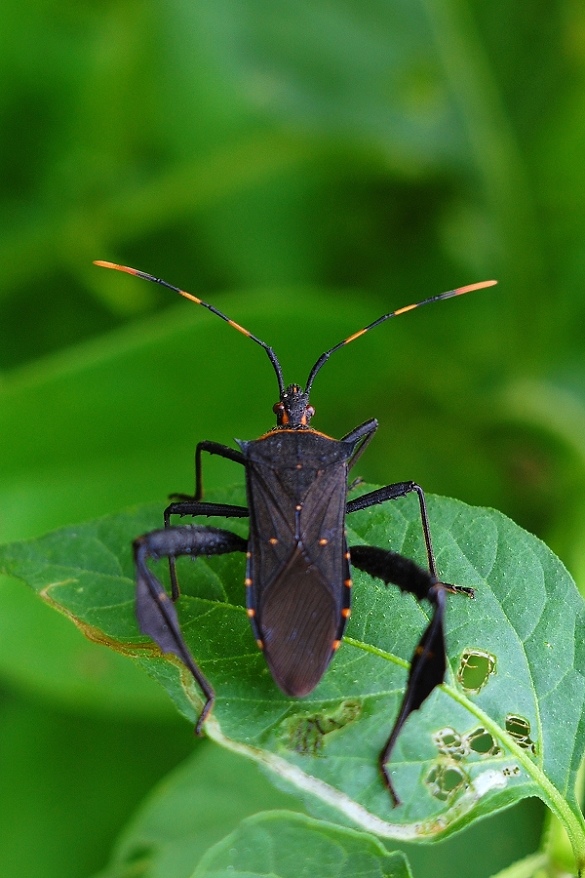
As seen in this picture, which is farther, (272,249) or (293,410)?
(272,249)

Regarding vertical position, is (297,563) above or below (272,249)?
below

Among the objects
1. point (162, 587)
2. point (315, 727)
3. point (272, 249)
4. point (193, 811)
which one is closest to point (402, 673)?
point (315, 727)

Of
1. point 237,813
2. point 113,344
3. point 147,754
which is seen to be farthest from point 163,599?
point 147,754

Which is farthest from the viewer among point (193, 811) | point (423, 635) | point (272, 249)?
point (272, 249)

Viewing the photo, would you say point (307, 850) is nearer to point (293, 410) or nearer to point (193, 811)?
point (193, 811)

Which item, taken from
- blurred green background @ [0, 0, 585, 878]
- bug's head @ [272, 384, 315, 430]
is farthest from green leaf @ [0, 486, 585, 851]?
blurred green background @ [0, 0, 585, 878]

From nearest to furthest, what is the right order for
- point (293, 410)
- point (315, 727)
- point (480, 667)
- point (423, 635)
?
point (315, 727)
point (423, 635)
point (480, 667)
point (293, 410)

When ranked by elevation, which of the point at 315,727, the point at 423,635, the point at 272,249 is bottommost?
the point at 315,727

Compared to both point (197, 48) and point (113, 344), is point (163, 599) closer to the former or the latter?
point (113, 344)

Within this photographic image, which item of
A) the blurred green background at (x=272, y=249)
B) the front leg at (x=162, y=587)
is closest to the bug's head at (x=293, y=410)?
the blurred green background at (x=272, y=249)
